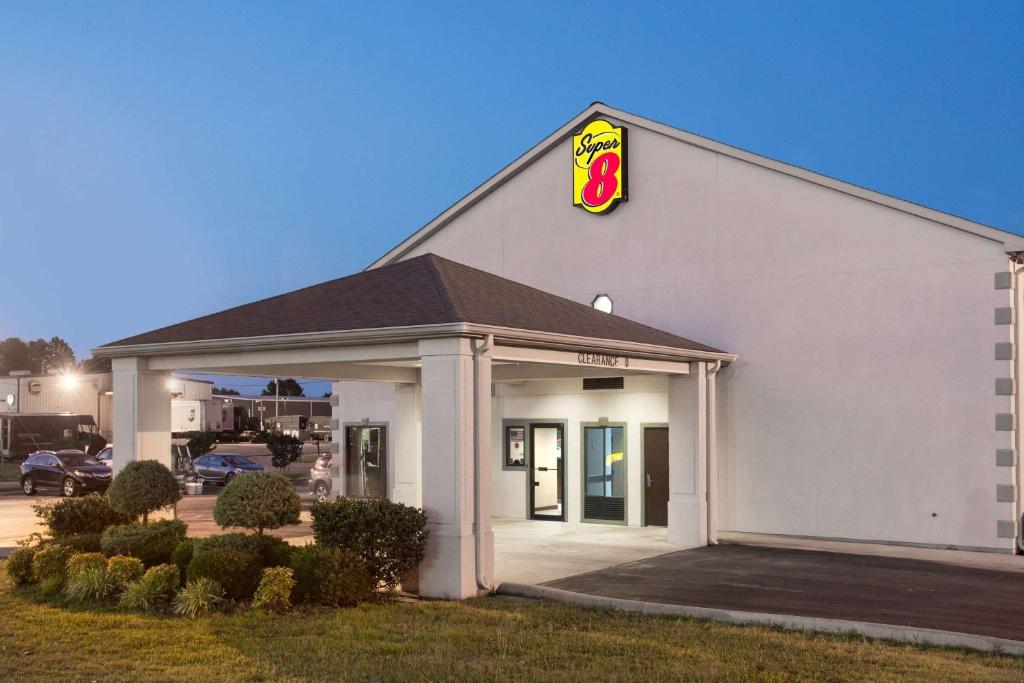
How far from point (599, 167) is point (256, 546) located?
1253cm

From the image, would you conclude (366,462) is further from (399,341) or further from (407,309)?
(399,341)

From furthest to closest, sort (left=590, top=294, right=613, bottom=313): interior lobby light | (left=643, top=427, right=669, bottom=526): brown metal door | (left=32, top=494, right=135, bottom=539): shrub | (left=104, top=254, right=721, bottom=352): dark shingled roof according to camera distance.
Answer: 1. (left=590, top=294, right=613, bottom=313): interior lobby light
2. (left=643, top=427, right=669, bottom=526): brown metal door
3. (left=32, top=494, right=135, bottom=539): shrub
4. (left=104, top=254, right=721, bottom=352): dark shingled roof

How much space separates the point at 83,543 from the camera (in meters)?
14.5

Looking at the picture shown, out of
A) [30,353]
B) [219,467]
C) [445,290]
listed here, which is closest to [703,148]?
[445,290]

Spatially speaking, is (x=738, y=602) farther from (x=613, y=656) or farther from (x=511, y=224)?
(x=511, y=224)

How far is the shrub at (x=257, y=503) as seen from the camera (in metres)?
13.1

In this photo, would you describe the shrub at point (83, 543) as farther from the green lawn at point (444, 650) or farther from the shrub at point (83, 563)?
the green lawn at point (444, 650)

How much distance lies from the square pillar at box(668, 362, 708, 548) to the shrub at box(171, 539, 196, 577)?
29.9 ft

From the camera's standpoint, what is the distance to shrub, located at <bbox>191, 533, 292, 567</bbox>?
13094 mm

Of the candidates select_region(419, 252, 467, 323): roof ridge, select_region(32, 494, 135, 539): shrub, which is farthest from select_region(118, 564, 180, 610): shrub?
select_region(419, 252, 467, 323): roof ridge

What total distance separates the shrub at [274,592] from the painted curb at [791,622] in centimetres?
300

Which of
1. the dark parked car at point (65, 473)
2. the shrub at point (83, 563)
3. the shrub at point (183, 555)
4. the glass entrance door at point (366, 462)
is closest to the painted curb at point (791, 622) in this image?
the shrub at point (183, 555)

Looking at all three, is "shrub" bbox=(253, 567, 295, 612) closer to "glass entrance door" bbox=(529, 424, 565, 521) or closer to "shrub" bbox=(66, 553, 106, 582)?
"shrub" bbox=(66, 553, 106, 582)

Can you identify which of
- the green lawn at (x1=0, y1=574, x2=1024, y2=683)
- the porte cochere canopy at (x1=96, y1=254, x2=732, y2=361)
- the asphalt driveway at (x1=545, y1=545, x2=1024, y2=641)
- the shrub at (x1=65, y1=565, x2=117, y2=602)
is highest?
the porte cochere canopy at (x1=96, y1=254, x2=732, y2=361)
